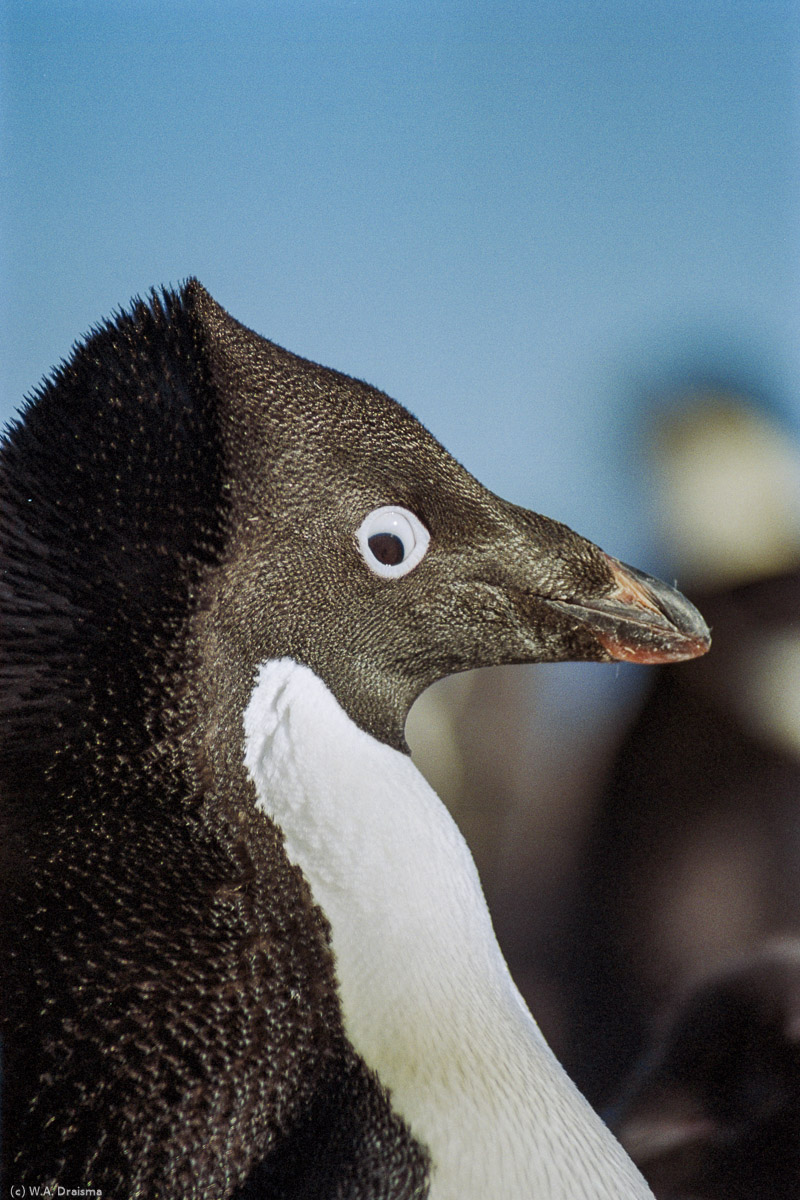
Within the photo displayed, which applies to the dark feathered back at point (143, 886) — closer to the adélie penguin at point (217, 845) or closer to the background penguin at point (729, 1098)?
the adélie penguin at point (217, 845)

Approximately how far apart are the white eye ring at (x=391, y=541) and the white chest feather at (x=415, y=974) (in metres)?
0.07

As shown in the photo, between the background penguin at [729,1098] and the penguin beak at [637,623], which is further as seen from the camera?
the background penguin at [729,1098]

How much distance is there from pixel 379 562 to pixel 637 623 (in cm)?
15

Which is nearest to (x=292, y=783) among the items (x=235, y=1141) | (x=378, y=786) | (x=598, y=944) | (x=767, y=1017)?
(x=378, y=786)

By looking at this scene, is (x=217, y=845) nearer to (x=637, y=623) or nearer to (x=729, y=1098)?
(x=637, y=623)

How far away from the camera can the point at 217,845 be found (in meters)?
0.47

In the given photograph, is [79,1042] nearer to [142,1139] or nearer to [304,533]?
[142,1139]

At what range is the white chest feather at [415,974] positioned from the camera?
1.56 feet

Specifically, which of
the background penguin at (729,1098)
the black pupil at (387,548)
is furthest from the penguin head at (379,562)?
the background penguin at (729,1098)

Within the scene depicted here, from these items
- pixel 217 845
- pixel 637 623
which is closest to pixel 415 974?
pixel 217 845

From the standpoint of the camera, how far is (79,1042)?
0.44 metres

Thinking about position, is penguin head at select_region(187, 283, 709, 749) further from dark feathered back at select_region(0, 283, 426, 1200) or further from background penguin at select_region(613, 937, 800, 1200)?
background penguin at select_region(613, 937, 800, 1200)

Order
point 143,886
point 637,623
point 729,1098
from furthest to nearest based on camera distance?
1. point 729,1098
2. point 637,623
3. point 143,886

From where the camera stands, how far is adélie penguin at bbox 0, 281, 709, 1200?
1.46ft
